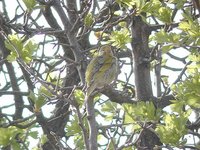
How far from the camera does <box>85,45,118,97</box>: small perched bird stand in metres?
2.87

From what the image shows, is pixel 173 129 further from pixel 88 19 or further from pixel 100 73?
pixel 88 19

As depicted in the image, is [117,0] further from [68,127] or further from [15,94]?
[15,94]

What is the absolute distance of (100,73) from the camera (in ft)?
9.48

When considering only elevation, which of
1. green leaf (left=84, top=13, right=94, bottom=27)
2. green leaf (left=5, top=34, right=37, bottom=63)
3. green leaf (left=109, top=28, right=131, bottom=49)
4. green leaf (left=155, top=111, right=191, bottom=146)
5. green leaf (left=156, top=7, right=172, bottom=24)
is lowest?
green leaf (left=155, top=111, right=191, bottom=146)

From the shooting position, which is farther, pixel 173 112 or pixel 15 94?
pixel 15 94

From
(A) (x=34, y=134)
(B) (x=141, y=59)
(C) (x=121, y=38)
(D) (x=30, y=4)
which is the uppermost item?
(D) (x=30, y=4)

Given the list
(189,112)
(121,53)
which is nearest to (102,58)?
(189,112)

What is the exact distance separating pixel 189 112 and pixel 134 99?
992 mm

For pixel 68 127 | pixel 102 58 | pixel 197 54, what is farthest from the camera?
pixel 68 127

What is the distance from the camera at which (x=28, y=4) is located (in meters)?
3.41

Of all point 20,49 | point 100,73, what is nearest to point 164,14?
point 100,73

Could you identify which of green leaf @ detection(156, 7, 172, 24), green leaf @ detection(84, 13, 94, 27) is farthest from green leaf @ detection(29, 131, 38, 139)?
green leaf @ detection(156, 7, 172, 24)

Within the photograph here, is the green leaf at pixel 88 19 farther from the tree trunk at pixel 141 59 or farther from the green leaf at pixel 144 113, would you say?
the tree trunk at pixel 141 59

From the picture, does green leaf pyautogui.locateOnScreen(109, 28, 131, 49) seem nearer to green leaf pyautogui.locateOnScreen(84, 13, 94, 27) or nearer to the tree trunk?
green leaf pyautogui.locateOnScreen(84, 13, 94, 27)
